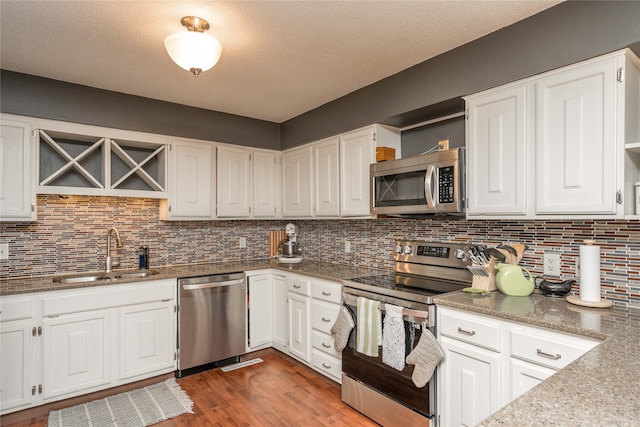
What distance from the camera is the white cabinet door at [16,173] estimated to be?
2594 mm

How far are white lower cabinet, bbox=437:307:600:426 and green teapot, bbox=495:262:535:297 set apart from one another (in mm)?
359

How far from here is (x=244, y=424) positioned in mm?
2393

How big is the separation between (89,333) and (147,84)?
1955 millimetres

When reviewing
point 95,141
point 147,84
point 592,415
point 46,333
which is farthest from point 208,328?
point 592,415

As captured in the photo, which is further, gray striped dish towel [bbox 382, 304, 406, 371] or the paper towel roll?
gray striped dish towel [bbox 382, 304, 406, 371]

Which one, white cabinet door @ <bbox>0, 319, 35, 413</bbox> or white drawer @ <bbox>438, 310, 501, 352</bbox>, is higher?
white drawer @ <bbox>438, 310, 501, 352</bbox>

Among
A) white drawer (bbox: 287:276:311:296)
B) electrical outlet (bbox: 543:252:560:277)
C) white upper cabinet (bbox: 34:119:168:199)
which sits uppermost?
white upper cabinet (bbox: 34:119:168:199)

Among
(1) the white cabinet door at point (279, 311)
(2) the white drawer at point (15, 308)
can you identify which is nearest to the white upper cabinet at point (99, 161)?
(2) the white drawer at point (15, 308)

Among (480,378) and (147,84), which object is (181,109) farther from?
(480,378)

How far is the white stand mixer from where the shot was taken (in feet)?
12.9

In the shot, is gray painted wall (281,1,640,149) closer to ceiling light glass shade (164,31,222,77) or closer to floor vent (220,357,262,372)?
ceiling light glass shade (164,31,222,77)

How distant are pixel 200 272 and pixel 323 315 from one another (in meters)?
1.13

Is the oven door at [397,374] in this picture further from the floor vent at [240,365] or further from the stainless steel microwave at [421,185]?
the floor vent at [240,365]

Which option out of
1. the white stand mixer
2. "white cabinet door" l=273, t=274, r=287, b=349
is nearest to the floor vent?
"white cabinet door" l=273, t=274, r=287, b=349
